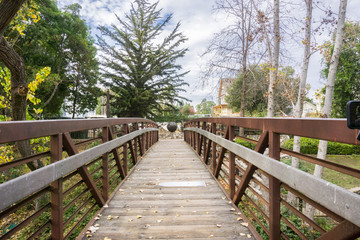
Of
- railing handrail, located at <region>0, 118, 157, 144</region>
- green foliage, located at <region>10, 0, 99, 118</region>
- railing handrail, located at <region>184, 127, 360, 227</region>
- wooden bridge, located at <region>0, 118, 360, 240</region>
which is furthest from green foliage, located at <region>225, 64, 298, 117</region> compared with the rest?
green foliage, located at <region>10, 0, 99, 118</region>

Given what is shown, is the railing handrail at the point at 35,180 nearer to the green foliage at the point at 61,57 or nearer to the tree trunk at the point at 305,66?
the tree trunk at the point at 305,66

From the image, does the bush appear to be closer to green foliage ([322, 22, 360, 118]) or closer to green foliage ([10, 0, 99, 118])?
green foliage ([322, 22, 360, 118])

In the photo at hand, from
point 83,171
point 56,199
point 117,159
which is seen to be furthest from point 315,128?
point 117,159

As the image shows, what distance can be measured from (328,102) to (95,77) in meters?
21.3

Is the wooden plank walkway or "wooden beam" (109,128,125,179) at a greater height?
"wooden beam" (109,128,125,179)

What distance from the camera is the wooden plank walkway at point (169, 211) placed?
2.28m

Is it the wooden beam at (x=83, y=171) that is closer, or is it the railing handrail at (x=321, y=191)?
the railing handrail at (x=321, y=191)

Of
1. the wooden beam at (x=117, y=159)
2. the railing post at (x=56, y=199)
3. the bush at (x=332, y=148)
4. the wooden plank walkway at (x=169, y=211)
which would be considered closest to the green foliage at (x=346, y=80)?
the bush at (x=332, y=148)

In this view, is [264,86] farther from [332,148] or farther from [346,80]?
[346,80]

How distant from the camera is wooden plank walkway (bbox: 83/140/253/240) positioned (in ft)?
7.48

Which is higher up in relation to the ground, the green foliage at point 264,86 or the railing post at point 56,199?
the green foliage at point 264,86

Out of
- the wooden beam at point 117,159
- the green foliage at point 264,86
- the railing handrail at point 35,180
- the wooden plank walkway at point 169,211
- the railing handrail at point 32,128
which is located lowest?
the wooden plank walkway at point 169,211

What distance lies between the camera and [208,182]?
398 cm

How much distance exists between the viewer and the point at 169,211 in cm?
282
